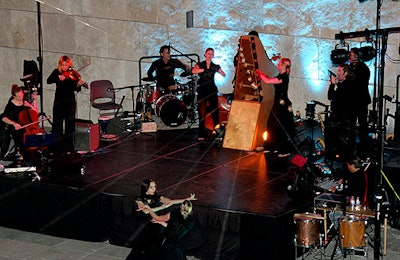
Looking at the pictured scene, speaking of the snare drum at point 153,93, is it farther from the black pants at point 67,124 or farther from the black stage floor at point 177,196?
the black pants at point 67,124

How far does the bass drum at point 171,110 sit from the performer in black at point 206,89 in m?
0.65

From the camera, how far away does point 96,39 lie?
54.6 feet

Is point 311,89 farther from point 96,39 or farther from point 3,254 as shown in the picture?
point 3,254

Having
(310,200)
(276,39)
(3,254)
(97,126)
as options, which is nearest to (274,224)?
(310,200)

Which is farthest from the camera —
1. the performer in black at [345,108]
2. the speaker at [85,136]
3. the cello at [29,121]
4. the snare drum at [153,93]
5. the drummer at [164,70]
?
the drummer at [164,70]

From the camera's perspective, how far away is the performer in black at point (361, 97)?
12531mm

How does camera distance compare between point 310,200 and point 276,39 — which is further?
point 276,39

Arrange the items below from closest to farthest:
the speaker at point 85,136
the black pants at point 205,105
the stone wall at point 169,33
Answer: the speaker at point 85,136 < the black pants at point 205,105 < the stone wall at point 169,33

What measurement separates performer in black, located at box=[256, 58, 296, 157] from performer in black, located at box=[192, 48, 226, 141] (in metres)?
1.30

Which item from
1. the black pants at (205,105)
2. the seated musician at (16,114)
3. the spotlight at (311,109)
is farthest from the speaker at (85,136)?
the spotlight at (311,109)

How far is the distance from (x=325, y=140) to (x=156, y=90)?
3843mm

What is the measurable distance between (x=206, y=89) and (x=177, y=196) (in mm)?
3744

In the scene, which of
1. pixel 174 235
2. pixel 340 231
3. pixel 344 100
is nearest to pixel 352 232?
pixel 340 231

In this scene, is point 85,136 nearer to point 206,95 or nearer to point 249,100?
point 206,95
